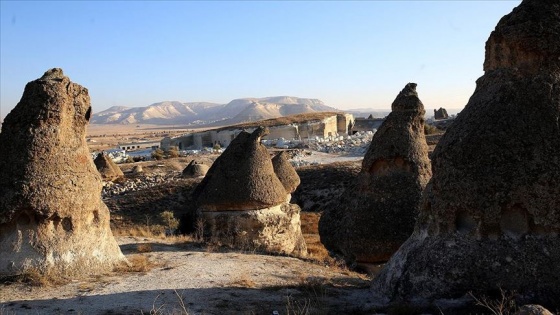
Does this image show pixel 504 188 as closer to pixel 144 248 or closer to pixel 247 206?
pixel 144 248

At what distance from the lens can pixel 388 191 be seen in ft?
32.2

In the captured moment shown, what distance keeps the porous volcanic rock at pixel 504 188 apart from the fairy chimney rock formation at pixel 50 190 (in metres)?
4.23

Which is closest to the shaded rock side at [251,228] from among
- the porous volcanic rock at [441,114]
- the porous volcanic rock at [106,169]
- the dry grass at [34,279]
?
the dry grass at [34,279]

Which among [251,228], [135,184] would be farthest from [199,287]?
[135,184]

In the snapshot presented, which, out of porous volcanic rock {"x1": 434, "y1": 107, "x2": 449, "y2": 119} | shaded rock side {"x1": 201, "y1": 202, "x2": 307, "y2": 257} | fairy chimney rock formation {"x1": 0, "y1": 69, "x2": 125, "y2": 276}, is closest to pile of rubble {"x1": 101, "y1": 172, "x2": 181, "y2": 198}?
shaded rock side {"x1": 201, "y1": 202, "x2": 307, "y2": 257}

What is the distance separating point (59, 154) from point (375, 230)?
487 cm

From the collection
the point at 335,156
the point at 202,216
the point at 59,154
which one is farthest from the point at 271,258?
the point at 335,156

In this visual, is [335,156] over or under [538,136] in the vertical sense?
under

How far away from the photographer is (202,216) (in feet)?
40.7

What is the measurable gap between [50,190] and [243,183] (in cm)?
480

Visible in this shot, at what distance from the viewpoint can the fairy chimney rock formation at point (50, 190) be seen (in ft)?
25.8

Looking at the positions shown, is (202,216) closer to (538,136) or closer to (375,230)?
(375,230)

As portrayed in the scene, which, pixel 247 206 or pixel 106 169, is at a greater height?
pixel 247 206

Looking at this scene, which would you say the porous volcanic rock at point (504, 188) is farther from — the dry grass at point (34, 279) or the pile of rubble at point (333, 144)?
the pile of rubble at point (333, 144)
